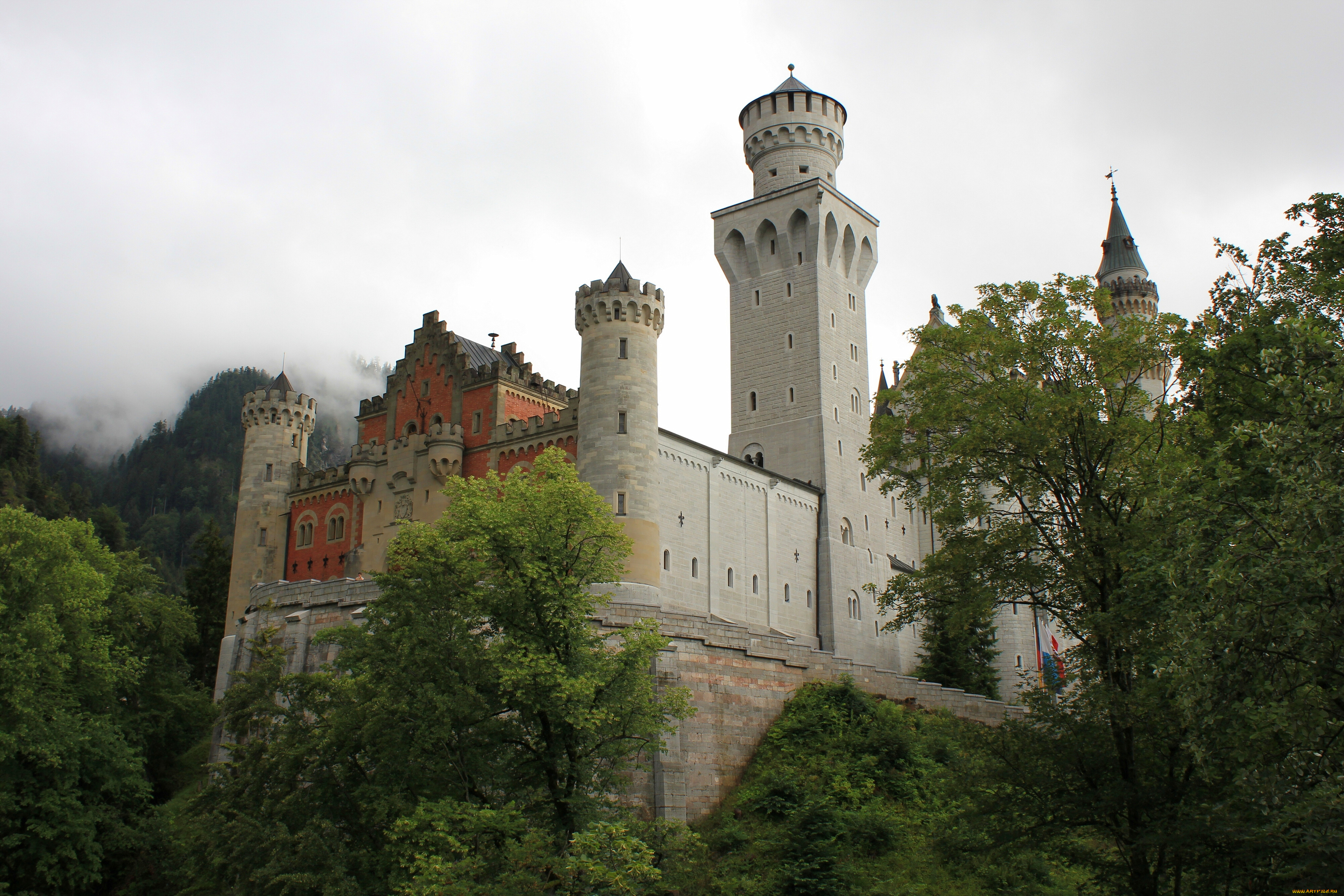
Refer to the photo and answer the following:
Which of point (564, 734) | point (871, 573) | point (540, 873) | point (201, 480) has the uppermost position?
point (201, 480)

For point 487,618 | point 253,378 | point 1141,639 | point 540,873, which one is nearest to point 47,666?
point 487,618

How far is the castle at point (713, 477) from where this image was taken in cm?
3447

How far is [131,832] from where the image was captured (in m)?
32.6

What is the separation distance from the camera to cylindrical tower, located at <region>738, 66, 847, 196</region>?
58.6 metres

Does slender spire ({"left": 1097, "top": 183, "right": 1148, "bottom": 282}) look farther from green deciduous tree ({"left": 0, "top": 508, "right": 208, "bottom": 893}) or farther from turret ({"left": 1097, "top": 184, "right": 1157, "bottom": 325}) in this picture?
green deciduous tree ({"left": 0, "top": 508, "right": 208, "bottom": 893})

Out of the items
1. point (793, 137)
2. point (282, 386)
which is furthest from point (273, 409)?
point (793, 137)

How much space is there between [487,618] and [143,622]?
20977mm

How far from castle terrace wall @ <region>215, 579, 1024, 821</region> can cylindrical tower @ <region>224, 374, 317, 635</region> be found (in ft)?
47.5

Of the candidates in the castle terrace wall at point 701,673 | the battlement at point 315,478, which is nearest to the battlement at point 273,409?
the battlement at point 315,478

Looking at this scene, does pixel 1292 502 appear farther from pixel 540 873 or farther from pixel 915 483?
pixel 540 873

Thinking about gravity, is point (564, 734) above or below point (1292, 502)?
below

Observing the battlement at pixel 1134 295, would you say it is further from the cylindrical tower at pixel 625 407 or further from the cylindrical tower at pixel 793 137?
the cylindrical tower at pixel 625 407

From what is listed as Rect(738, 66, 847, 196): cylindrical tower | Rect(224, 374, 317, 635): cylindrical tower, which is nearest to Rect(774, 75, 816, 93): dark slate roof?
Rect(738, 66, 847, 196): cylindrical tower

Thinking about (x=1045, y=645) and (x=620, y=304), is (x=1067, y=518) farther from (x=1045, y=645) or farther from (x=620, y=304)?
(x=1045, y=645)
